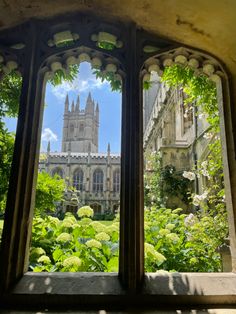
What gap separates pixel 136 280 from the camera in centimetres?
137

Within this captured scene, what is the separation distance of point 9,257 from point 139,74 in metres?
1.42

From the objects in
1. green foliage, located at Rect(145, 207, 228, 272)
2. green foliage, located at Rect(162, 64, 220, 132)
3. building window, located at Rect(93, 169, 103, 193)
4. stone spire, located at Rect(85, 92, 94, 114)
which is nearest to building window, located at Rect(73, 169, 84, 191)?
building window, located at Rect(93, 169, 103, 193)

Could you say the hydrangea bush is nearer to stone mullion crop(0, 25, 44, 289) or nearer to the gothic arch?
stone mullion crop(0, 25, 44, 289)

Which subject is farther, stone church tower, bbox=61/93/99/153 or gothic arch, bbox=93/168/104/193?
stone church tower, bbox=61/93/99/153

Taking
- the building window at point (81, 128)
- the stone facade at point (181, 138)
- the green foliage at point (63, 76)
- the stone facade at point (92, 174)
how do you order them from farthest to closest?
the building window at point (81, 128) → the stone facade at point (92, 174) → the stone facade at point (181, 138) → the green foliage at point (63, 76)

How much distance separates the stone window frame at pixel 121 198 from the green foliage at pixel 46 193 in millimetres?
1360

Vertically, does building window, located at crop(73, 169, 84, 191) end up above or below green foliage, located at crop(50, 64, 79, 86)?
above

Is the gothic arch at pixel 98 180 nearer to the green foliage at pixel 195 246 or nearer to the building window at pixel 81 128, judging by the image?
the building window at pixel 81 128

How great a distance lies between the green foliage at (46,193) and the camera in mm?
2914

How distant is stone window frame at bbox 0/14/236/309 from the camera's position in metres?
1.33

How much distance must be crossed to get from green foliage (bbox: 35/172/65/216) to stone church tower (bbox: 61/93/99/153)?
4365 cm

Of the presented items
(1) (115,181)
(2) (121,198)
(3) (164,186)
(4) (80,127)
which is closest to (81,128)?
(4) (80,127)

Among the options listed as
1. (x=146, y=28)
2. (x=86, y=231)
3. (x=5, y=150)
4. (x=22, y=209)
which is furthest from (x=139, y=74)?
(x=5, y=150)

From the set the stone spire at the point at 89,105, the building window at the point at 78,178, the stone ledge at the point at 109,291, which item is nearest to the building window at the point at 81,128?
the stone spire at the point at 89,105
